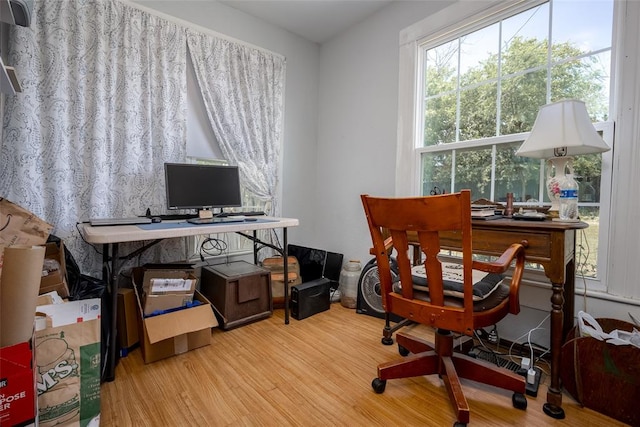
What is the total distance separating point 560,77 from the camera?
1745 mm

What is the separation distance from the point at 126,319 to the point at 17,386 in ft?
3.04

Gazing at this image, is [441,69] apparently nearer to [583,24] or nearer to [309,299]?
[583,24]

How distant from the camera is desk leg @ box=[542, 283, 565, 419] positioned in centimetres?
127

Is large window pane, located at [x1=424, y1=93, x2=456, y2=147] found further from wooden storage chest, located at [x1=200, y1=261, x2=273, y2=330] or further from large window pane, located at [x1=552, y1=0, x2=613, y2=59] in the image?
wooden storage chest, located at [x1=200, y1=261, x2=273, y2=330]

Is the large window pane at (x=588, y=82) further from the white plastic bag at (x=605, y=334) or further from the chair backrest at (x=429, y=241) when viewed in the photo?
the chair backrest at (x=429, y=241)

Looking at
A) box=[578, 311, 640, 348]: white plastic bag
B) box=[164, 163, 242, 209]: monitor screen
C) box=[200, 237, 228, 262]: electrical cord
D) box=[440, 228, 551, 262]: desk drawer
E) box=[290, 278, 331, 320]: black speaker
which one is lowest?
box=[290, 278, 331, 320]: black speaker

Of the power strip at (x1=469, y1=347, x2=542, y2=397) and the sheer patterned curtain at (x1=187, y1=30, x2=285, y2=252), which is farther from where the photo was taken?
the sheer patterned curtain at (x1=187, y1=30, x2=285, y2=252)

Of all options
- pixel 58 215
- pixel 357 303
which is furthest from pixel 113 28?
pixel 357 303

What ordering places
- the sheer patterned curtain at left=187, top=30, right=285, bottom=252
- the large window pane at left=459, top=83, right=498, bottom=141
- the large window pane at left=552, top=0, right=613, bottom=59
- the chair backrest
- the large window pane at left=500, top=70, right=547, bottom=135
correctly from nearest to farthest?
the chair backrest, the large window pane at left=552, top=0, right=613, bottom=59, the large window pane at left=500, top=70, right=547, bottom=135, the large window pane at left=459, top=83, right=498, bottom=141, the sheer patterned curtain at left=187, top=30, right=285, bottom=252

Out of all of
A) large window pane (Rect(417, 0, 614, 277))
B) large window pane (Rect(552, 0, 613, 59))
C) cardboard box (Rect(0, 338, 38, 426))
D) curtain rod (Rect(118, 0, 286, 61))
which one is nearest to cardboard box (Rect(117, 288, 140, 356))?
cardboard box (Rect(0, 338, 38, 426))

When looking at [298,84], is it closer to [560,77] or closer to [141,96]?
[141,96]

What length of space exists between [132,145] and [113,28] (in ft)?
2.58

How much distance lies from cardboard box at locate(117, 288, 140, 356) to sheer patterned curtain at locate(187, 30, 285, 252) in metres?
1.31

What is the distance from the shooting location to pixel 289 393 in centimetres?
140
